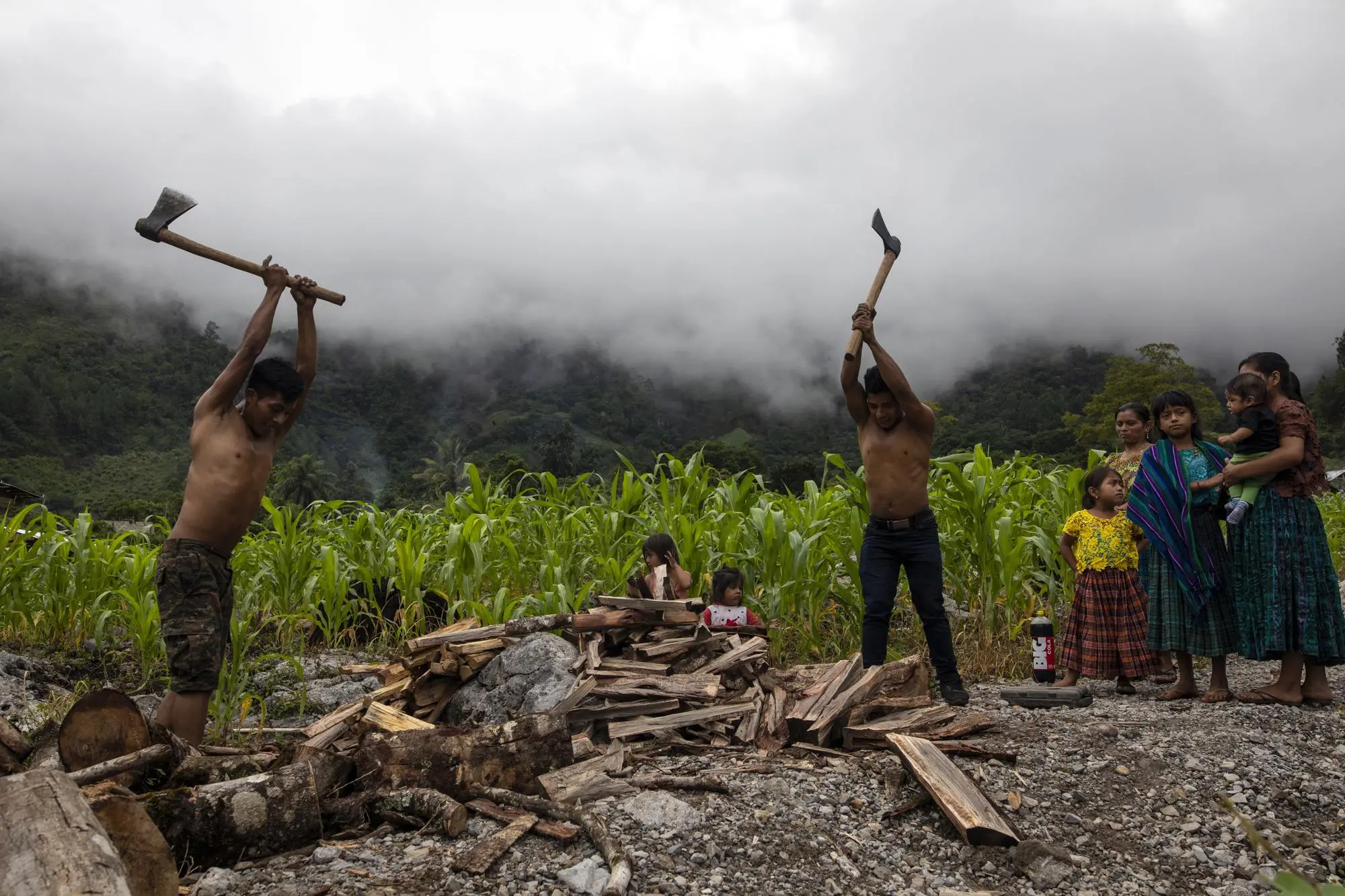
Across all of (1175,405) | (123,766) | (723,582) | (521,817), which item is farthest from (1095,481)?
(123,766)

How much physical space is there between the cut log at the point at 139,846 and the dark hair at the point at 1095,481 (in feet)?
15.9

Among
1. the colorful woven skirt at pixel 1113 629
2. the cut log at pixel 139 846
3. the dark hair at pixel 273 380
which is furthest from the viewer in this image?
the colorful woven skirt at pixel 1113 629

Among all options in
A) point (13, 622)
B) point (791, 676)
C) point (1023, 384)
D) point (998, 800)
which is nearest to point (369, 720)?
point (791, 676)

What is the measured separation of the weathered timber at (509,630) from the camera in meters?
4.49

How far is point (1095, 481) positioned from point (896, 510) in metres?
1.53

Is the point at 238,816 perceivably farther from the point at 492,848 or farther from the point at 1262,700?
the point at 1262,700

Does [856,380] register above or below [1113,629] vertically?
above

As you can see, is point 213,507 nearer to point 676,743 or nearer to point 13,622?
point 676,743

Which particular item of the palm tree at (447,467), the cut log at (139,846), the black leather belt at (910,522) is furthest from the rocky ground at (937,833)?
the palm tree at (447,467)

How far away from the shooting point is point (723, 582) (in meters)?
5.20

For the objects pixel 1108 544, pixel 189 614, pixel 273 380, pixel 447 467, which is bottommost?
pixel 189 614

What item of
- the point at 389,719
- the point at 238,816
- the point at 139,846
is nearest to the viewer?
the point at 139,846

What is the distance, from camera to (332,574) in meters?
5.96

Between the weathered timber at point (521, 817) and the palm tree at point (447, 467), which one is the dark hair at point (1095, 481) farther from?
the palm tree at point (447, 467)
